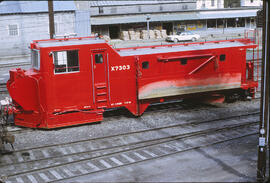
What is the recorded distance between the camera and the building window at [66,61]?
13.6m

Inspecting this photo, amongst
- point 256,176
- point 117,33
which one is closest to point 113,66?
point 256,176

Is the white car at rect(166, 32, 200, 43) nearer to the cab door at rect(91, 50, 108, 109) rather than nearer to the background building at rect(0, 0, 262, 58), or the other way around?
the background building at rect(0, 0, 262, 58)

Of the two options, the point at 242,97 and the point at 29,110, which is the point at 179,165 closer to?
the point at 29,110

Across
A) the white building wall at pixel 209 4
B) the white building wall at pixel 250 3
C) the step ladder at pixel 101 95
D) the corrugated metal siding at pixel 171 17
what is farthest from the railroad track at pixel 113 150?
the white building wall at pixel 209 4

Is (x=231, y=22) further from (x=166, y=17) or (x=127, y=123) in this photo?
(x=127, y=123)

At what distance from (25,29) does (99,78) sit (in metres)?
27.9

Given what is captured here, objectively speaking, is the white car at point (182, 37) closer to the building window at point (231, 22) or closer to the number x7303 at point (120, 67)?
the building window at point (231, 22)

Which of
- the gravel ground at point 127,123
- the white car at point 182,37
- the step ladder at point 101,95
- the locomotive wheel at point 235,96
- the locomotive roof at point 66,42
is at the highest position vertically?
the white car at point 182,37

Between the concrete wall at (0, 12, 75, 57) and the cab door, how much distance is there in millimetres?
26731

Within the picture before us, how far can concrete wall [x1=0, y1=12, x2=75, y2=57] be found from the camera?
38500 millimetres

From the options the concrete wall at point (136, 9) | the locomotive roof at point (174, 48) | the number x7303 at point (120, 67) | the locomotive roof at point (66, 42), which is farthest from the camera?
the concrete wall at point (136, 9)

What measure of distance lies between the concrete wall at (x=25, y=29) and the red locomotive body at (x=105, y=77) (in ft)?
85.0

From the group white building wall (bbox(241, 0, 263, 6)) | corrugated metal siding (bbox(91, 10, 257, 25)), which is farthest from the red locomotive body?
white building wall (bbox(241, 0, 263, 6))

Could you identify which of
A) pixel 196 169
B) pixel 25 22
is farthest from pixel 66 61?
pixel 25 22
